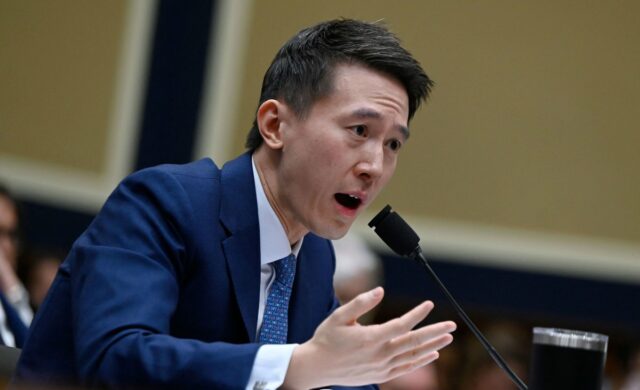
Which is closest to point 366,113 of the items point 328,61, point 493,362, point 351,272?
point 328,61

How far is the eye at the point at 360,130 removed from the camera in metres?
2.10

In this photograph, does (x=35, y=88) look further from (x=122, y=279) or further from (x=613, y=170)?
(x=122, y=279)

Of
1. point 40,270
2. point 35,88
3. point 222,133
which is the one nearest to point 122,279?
point 40,270

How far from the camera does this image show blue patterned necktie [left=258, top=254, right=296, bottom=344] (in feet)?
6.97

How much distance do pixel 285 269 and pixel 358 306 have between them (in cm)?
55

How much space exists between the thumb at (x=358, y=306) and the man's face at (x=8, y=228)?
2.65 metres

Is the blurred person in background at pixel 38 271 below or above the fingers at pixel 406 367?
below

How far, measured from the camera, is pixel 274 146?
2.21 meters

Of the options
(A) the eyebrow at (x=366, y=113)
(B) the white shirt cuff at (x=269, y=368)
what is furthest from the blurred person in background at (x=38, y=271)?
(B) the white shirt cuff at (x=269, y=368)

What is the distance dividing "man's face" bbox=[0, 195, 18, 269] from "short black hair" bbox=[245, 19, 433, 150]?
6.69 feet

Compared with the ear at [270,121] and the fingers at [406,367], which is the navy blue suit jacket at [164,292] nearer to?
the ear at [270,121]

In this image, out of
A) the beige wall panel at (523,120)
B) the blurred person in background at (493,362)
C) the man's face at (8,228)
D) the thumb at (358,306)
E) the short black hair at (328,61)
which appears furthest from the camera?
the beige wall panel at (523,120)

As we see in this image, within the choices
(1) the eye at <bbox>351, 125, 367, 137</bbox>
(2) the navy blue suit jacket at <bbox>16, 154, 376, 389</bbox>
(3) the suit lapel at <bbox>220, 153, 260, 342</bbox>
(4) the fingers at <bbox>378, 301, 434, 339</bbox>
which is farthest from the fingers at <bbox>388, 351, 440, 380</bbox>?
(1) the eye at <bbox>351, 125, 367, 137</bbox>

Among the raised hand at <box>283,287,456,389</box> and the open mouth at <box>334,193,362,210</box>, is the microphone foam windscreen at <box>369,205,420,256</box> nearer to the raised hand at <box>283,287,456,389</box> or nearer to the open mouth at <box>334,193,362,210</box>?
the open mouth at <box>334,193,362,210</box>
